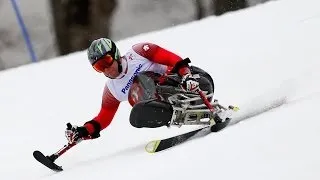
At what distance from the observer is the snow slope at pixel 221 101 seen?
160 inches

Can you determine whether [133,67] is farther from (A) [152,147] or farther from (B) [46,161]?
(B) [46,161]

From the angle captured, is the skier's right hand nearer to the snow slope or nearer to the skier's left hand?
the snow slope

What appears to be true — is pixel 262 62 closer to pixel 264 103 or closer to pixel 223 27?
pixel 223 27

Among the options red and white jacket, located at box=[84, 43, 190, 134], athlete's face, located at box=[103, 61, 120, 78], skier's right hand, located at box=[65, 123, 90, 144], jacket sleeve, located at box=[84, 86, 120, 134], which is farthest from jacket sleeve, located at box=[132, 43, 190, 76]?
skier's right hand, located at box=[65, 123, 90, 144]

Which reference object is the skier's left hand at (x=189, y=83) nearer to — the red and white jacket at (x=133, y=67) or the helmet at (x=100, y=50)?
the red and white jacket at (x=133, y=67)

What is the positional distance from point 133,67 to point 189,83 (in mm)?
624

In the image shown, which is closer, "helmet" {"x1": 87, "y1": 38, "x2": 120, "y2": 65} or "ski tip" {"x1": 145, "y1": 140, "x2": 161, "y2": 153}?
"ski tip" {"x1": 145, "y1": 140, "x2": 161, "y2": 153}

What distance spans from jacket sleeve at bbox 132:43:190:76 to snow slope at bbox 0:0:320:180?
721mm

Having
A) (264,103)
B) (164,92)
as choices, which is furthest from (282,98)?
(164,92)

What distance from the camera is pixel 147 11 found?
16.3 metres

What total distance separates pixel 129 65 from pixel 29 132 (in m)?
2.18

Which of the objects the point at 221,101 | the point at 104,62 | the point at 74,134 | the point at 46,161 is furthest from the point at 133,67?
the point at 221,101

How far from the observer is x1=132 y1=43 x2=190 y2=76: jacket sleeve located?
552 cm

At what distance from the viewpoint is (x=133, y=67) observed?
5.63 meters
